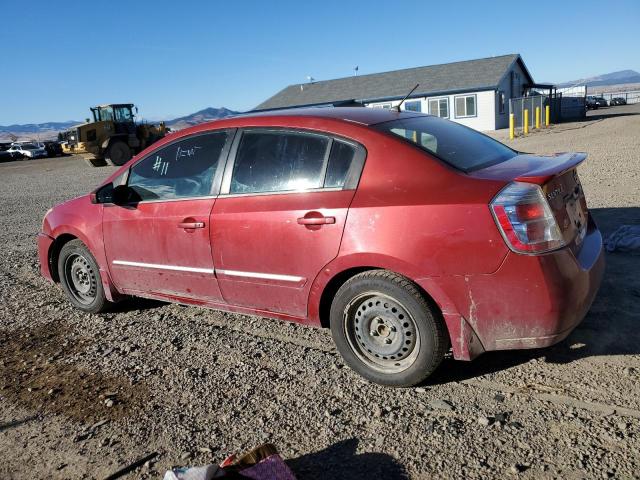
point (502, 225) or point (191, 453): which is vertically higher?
point (502, 225)

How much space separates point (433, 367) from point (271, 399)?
1003 mm

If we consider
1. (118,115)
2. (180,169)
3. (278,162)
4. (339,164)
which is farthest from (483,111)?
(339,164)

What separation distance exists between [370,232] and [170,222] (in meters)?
1.72

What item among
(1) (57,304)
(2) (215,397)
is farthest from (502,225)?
(1) (57,304)

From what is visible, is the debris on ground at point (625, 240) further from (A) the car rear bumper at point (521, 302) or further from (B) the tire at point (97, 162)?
(B) the tire at point (97, 162)

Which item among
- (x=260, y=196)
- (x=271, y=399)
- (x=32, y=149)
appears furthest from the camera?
(x=32, y=149)

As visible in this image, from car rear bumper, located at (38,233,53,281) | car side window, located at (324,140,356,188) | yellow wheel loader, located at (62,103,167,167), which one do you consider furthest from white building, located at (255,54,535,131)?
car side window, located at (324,140,356,188)

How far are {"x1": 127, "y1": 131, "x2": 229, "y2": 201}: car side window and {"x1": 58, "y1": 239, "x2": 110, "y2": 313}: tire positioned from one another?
3.16ft

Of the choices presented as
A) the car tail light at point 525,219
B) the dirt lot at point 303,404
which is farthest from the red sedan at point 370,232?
the dirt lot at point 303,404

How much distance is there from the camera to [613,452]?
255cm

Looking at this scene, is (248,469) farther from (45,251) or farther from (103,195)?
(45,251)

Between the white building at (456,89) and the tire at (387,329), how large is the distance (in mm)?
31607

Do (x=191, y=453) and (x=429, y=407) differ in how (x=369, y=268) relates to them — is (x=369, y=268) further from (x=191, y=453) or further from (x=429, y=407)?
(x=191, y=453)

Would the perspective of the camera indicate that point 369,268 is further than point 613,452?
Yes
